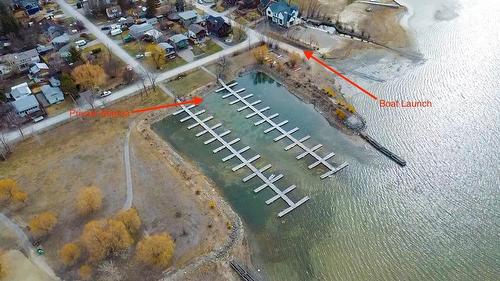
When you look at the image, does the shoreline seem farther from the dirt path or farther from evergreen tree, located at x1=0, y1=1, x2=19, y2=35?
evergreen tree, located at x1=0, y1=1, x2=19, y2=35

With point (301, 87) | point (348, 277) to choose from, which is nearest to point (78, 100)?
point (301, 87)

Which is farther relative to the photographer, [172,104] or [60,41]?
[60,41]

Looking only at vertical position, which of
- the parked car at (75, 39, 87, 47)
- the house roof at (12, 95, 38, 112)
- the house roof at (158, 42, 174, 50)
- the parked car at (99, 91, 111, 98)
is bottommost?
the parked car at (99, 91, 111, 98)

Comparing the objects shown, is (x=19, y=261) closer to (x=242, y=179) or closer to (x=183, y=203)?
(x=183, y=203)

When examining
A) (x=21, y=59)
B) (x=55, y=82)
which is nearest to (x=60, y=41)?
(x=21, y=59)

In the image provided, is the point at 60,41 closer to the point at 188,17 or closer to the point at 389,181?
the point at 188,17

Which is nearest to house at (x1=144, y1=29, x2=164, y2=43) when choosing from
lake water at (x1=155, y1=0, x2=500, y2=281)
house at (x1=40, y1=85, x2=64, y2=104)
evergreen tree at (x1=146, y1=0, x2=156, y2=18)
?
evergreen tree at (x1=146, y1=0, x2=156, y2=18)
